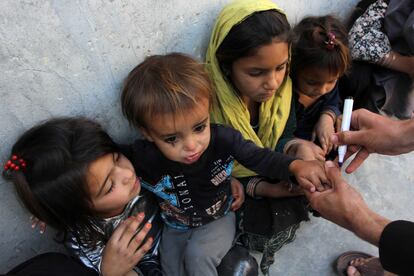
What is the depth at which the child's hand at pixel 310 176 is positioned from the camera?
1.25m

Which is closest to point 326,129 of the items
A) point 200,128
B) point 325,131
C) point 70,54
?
point 325,131

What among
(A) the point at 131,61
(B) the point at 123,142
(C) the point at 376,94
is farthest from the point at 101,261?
(C) the point at 376,94

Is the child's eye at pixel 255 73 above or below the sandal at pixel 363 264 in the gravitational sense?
above

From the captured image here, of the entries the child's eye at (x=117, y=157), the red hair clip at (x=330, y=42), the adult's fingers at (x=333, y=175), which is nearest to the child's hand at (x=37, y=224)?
the child's eye at (x=117, y=157)

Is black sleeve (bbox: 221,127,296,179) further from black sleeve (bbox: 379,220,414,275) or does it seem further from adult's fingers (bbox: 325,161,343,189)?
black sleeve (bbox: 379,220,414,275)

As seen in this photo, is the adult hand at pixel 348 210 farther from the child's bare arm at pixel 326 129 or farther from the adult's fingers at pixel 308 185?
the child's bare arm at pixel 326 129

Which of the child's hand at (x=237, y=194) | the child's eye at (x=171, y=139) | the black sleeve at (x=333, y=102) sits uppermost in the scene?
the child's eye at (x=171, y=139)

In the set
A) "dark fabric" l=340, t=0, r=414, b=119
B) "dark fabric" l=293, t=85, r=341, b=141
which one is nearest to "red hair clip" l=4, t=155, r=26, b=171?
"dark fabric" l=293, t=85, r=341, b=141

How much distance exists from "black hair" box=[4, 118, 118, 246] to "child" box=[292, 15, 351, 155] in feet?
3.52

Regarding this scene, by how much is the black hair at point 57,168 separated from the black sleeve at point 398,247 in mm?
936

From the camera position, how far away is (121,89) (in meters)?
1.35

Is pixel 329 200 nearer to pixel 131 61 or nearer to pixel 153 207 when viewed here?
pixel 153 207

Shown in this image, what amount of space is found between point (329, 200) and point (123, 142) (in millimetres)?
872

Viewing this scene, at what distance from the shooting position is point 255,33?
4.43 ft
